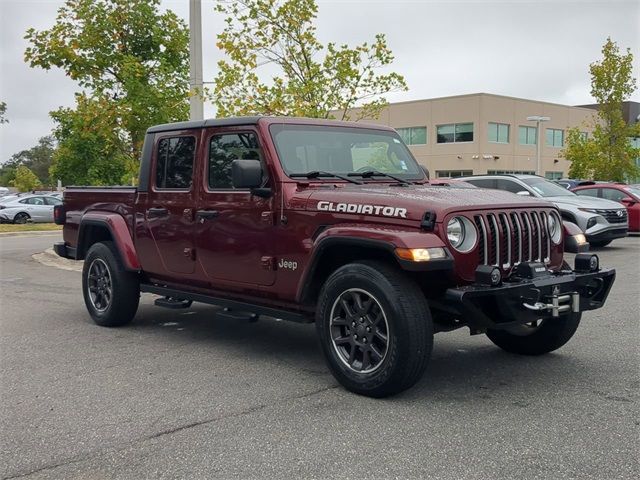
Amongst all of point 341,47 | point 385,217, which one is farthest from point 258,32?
point 385,217

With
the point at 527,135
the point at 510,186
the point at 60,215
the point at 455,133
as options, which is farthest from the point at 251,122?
the point at 527,135

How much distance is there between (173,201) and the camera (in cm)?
634

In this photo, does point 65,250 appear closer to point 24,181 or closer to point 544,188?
point 544,188

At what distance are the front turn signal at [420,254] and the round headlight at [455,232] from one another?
20 cm

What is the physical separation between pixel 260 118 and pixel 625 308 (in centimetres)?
480

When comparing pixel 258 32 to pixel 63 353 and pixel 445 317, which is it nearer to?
pixel 63 353

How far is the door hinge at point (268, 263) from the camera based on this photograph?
5371 millimetres

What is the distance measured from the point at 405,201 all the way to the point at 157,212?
2.86m

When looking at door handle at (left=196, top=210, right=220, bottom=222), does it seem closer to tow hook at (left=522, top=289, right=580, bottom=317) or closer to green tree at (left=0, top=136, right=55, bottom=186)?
tow hook at (left=522, top=289, right=580, bottom=317)

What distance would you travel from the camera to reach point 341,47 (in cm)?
1285

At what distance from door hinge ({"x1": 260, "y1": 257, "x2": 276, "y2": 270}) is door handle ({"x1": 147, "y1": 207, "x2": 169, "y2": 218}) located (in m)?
1.43

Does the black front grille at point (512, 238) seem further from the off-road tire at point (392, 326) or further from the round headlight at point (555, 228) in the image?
the off-road tire at point (392, 326)

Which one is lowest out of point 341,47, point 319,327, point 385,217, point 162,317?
point 162,317

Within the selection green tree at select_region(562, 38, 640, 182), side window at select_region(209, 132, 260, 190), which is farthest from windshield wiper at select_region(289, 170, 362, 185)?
green tree at select_region(562, 38, 640, 182)
